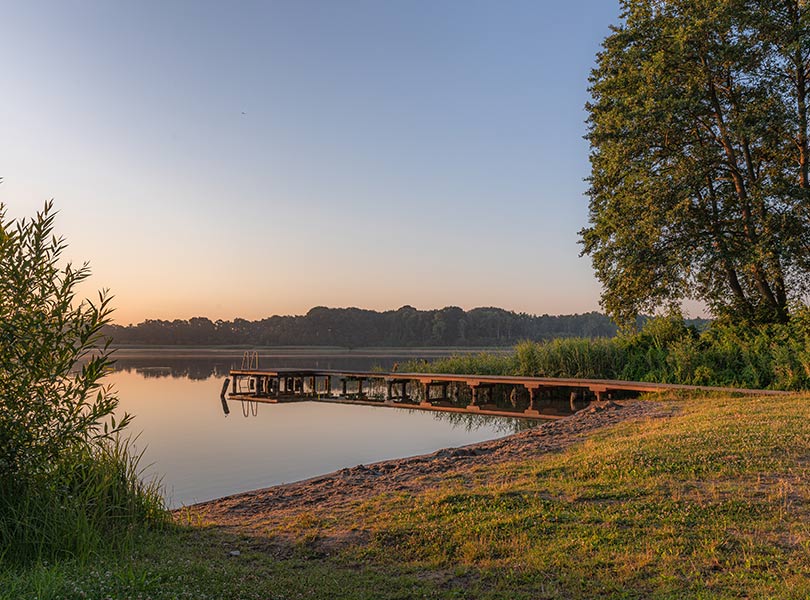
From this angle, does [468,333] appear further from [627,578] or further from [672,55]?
[627,578]

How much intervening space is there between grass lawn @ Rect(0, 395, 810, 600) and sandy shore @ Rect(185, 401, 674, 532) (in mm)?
455

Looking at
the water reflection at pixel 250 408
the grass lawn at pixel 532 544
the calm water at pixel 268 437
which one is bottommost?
the water reflection at pixel 250 408

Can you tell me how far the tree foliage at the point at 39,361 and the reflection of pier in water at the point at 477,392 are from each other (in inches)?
566

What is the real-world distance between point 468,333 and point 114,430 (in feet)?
259

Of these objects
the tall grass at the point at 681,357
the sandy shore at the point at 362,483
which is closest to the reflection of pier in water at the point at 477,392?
the tall grass at the point at 681,357

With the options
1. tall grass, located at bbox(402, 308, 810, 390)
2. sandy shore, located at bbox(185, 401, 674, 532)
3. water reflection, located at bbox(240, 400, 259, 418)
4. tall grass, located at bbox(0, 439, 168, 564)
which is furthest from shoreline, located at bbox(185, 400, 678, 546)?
water reflection, located at bbox(240, 400, 259, 418)

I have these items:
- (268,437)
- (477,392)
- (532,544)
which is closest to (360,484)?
(532,544)

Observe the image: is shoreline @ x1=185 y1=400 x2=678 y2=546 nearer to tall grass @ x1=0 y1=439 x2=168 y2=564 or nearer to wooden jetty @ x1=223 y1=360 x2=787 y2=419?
tall grass @ x1=0 y1=439 x2=168 y2=564

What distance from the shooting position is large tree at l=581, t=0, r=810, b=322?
17.3 m

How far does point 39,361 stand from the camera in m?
5.28

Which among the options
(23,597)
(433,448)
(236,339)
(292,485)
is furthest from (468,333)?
(23,597)

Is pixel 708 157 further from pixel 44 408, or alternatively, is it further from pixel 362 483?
pixel 44 408

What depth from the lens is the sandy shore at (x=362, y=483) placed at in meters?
7.02

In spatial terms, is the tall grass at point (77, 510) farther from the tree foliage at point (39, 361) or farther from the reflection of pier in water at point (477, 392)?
the reflection of pier in water at point (477, 392)
